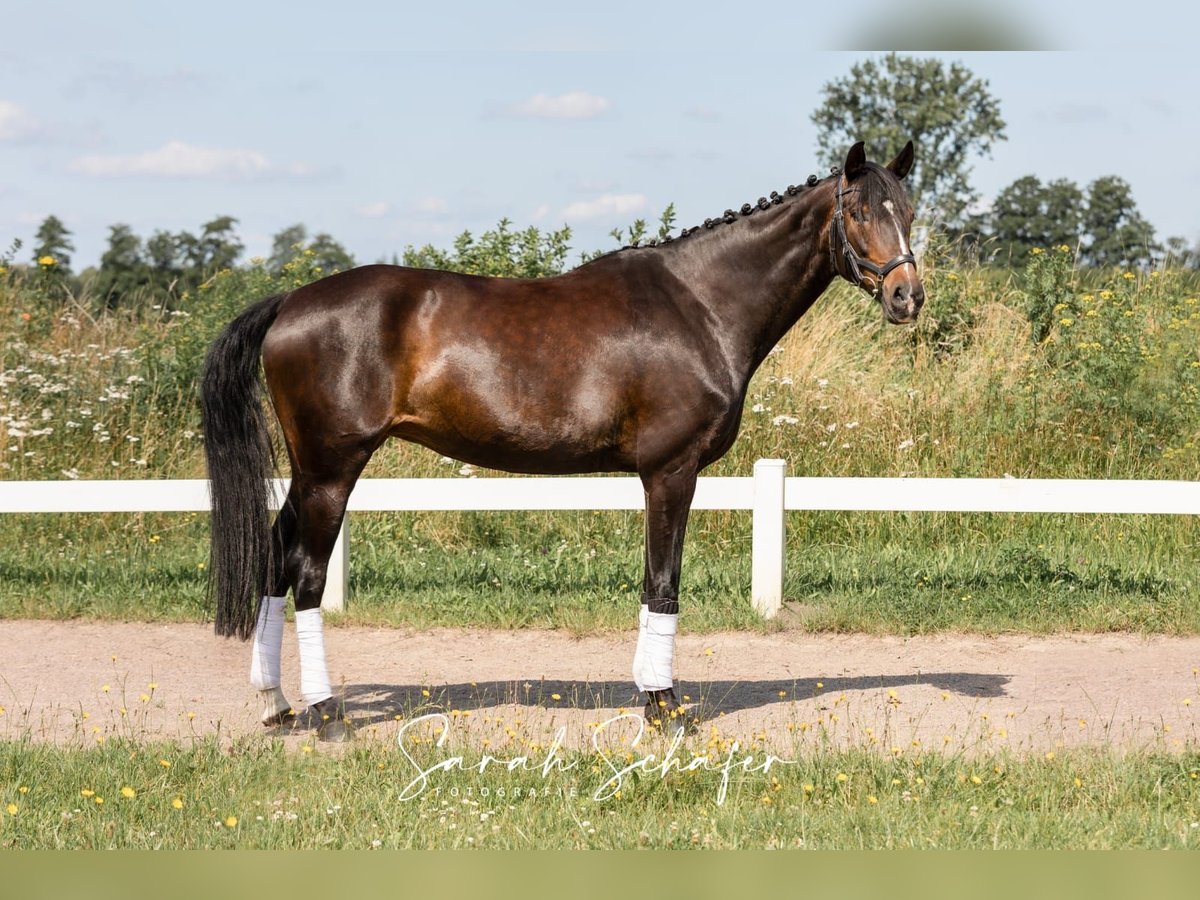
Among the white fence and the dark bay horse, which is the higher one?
the dark bay horse

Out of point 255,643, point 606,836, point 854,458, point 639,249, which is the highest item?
point 639,249

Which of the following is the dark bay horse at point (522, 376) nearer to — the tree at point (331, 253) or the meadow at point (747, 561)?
the meadow at point (747, 561)

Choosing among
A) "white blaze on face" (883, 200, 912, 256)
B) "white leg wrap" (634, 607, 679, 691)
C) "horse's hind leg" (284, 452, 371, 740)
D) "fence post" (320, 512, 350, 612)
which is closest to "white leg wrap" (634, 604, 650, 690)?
"white leg wrap" (634, 607, 679, 691)

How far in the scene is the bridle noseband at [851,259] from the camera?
17.7 ft

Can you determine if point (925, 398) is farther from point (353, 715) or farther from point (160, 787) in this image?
point (160, 787)

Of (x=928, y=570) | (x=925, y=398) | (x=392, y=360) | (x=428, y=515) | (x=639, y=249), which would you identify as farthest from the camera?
(x=925, y=398)

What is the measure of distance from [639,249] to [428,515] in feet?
16.1

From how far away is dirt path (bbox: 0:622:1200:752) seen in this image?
18.3 ft

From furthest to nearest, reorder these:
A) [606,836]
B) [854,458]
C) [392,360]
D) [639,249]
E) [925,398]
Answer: [925,398], [854,458], [639,249], [392,360], [606,836]

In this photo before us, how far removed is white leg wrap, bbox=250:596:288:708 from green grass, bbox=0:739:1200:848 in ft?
1.79

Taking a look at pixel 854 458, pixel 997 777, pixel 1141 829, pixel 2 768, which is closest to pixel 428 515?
pixel 854 458

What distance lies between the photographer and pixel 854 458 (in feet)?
35.9

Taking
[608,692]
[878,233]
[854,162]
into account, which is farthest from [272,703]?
[854,162]

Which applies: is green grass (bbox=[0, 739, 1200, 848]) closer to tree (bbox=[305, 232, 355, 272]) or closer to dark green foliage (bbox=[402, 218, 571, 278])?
dark green foliage (bbox=[402, 218, 571, 278])
